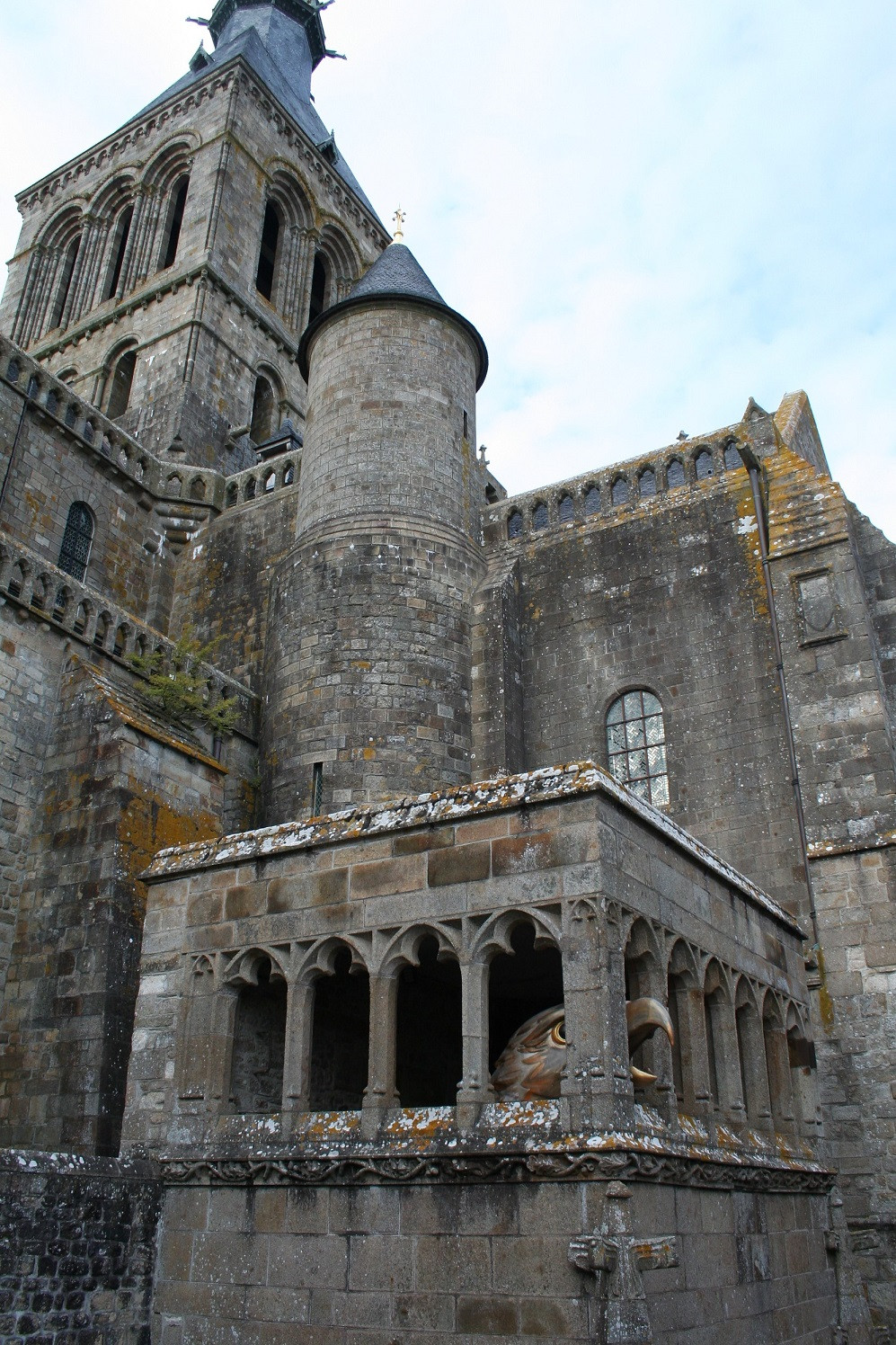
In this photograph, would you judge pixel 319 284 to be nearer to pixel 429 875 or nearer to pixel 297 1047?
pixel 429 875

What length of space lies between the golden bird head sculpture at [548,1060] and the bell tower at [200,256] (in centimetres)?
1824

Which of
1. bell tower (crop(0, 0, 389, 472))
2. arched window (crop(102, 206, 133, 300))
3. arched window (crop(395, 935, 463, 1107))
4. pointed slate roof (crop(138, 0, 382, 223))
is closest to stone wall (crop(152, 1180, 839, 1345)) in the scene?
arched window (crop(395, 935, 463, 1107))

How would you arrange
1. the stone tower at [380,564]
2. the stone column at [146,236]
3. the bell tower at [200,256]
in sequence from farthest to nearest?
the stone column at [146,236] < the bell tower at [200,256] < the stone tower at [380,564]

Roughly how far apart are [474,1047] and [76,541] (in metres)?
15.1

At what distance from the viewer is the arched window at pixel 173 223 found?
29.2 meters

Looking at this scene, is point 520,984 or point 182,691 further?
point 182,691

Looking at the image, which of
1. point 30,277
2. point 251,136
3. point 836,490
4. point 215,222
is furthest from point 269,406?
point 836,490

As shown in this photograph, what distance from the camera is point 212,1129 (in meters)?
7.96

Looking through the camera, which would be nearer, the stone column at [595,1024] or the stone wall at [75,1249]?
the stone column at [595,1024]

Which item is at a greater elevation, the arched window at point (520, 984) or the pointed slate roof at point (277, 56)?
the pointed slate roof at point (277, 56)

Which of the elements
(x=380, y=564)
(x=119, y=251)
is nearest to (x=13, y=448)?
(x=380, y=564)

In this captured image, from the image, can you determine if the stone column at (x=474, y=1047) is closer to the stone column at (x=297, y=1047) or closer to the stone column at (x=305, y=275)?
the stone column at (x=297, y=1047)

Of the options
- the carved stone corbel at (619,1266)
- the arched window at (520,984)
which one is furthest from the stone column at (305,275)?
the carved stone corbel at (619,1266)

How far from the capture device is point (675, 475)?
15.9m
